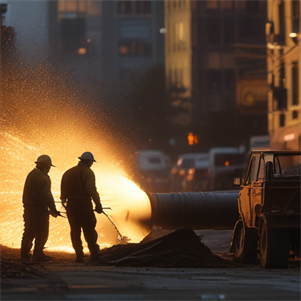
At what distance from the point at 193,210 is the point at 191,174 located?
28.8 m

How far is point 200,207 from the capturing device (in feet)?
46.4

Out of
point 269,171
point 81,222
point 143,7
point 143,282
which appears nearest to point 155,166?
point 81,222

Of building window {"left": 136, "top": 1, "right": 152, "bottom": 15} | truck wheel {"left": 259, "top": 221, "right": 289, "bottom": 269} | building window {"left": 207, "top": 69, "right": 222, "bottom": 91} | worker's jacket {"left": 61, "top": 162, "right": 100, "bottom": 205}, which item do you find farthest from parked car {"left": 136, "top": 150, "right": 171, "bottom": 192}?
building window {"left": 136, "top": 1, "right": 152, "bottom": 15}

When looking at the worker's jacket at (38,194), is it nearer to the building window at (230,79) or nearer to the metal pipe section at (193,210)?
the metal pipe section at (193,210)

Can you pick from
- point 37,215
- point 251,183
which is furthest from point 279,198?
point 37,215

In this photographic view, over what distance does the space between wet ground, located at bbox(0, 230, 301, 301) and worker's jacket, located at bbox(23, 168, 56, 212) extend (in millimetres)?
1034

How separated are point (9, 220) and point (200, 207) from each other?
3757 mm

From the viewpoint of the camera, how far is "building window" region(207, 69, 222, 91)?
299 ft

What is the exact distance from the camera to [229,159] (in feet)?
131

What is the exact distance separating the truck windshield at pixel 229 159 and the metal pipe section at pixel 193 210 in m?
25.0

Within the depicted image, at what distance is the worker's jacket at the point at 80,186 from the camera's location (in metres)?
11.3

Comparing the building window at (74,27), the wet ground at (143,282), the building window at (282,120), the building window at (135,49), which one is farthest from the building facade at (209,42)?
the wet ground at (143,282)

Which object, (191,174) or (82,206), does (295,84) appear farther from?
(82,206)

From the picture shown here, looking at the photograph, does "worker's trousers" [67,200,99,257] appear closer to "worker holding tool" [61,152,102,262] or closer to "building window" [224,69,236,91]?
"worker holding tool" [61,152,102,262]
